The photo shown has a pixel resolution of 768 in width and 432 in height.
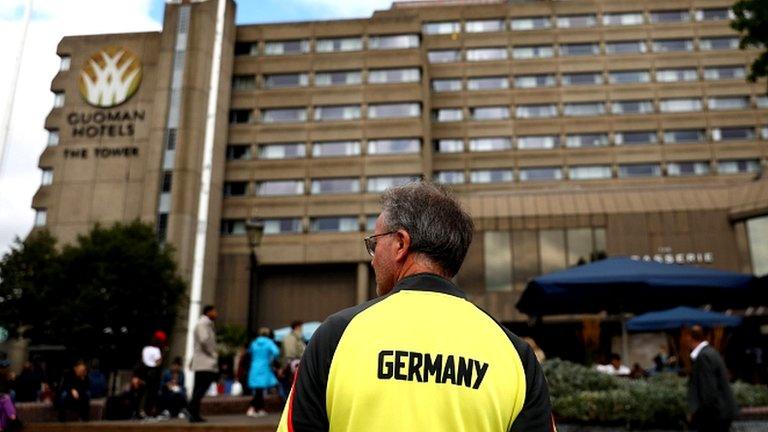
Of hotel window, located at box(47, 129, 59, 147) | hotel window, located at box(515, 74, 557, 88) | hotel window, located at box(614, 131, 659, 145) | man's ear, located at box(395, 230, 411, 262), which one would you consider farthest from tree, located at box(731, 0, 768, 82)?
hotel window, located at box(47, 129, 59, 147)

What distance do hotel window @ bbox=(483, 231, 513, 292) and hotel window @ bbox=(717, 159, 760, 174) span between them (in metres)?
20.0

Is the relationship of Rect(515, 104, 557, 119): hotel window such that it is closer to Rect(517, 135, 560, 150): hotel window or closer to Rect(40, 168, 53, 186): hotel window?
Rect(517, 135, 560, 150): hotel window

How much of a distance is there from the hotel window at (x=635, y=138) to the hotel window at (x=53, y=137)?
40.9 meters

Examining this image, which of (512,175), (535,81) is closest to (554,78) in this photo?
(535,81)

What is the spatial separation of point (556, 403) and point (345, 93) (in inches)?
1631

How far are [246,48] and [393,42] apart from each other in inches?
445

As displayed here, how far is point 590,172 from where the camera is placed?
158 feet

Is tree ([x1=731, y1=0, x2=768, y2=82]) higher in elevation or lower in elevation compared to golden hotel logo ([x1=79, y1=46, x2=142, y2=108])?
lower

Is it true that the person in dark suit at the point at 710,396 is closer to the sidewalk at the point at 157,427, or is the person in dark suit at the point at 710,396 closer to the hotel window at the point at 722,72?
the sidewalk at the point at 157,427

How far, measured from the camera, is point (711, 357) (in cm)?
664

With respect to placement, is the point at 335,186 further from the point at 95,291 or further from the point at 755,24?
the point at 755,24

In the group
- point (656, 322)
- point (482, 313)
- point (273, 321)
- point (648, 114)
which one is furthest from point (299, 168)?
point (482, 313)

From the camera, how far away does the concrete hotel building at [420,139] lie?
3931 cm

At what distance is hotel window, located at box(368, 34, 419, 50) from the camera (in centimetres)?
4753
